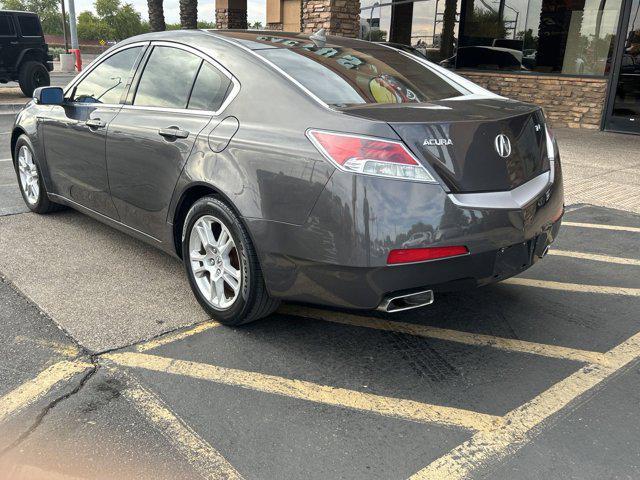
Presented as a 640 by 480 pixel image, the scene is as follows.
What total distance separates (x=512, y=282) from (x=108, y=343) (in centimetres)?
267

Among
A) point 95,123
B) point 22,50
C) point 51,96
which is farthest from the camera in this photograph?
point 22,50

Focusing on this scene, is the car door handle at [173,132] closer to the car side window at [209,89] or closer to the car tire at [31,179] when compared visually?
the car side window at [209,89]

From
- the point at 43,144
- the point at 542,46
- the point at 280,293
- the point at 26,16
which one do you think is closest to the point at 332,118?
the point at 280,293

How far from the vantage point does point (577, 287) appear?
13.6 ft

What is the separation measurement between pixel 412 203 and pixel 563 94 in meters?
11.1

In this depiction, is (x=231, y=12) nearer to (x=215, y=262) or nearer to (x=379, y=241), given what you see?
(x=215, y=262)

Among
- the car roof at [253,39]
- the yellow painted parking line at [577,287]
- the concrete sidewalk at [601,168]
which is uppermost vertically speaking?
the car roof at [253,39]

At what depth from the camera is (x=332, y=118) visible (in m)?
2.83

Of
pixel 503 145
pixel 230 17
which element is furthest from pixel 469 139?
pixel 230 17

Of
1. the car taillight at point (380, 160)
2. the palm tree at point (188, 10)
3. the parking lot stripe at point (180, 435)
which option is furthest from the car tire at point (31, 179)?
the palm tree at point (188, 10)

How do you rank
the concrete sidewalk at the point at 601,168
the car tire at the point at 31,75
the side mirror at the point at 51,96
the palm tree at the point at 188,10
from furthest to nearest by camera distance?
the palm tree at the point at 188,10 < the car tire at the point at 31,75 < the concrete sidewalk at the point at 601,168 < the side mirror at the point at 51,96

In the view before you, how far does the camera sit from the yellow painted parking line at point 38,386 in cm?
271

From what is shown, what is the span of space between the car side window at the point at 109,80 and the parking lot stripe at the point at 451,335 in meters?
1.98

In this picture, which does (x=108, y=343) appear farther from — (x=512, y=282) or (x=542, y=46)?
(x=542, y=46)
